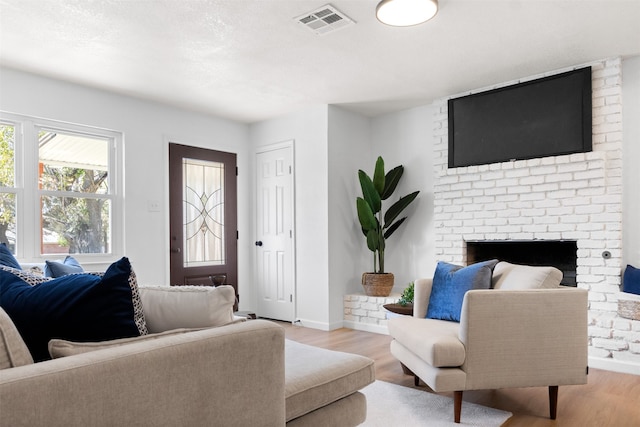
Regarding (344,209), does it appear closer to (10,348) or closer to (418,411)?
(418,411)

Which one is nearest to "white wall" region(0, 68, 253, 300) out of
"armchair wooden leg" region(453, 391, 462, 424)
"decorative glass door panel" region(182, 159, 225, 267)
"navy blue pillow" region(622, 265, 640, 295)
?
"decorative glass door panel" region(182, 159, 225, 267)

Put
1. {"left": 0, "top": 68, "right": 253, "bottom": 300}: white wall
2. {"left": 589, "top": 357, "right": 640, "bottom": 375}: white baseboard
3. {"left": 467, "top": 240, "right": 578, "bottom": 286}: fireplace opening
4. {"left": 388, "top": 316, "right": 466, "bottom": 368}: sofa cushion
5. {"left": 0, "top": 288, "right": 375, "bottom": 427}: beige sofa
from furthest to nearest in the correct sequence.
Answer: {"left": 467, "top": 240, "right": 578, "bottom": 286}: fireplace opening → {"left": 0, "top": 68, "right": 253, "bottom": 300}: white wall → {"left": 589, "top": 357, "right": 640, "bottom": 375}: white baseboard → {"left": 388, "top": 316, "right": 466, "bottom": 368}: sofa cushion → {"left": 0, "top": 288, "right": 375, "bottom": 427}: beige sofa

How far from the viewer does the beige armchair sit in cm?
227

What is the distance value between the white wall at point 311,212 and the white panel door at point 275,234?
0.38 feet

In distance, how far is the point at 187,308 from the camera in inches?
59.6

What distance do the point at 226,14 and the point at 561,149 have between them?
291cm

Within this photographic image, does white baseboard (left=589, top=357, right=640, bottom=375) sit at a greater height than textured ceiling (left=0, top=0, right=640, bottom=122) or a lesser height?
lesser

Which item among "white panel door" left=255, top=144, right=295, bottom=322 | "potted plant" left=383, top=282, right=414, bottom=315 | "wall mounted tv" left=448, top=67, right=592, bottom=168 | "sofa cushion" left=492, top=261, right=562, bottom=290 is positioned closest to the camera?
"sofa cushion" left=492, top=261, right=562, bottom=290

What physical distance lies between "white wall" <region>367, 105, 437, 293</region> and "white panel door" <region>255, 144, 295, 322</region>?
1.14 meters

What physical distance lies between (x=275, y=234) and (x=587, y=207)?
3.18 m

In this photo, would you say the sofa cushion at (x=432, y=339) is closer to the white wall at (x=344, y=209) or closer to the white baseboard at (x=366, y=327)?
the white baseboard at (x=366, y=327)

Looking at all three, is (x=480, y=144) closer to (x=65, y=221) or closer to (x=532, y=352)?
(x=532, y=352)

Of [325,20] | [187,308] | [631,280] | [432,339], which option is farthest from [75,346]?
[631,280]

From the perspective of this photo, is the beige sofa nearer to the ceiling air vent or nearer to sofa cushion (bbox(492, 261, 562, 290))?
sofa cushion (bbox(492, 261, 562, 290))
